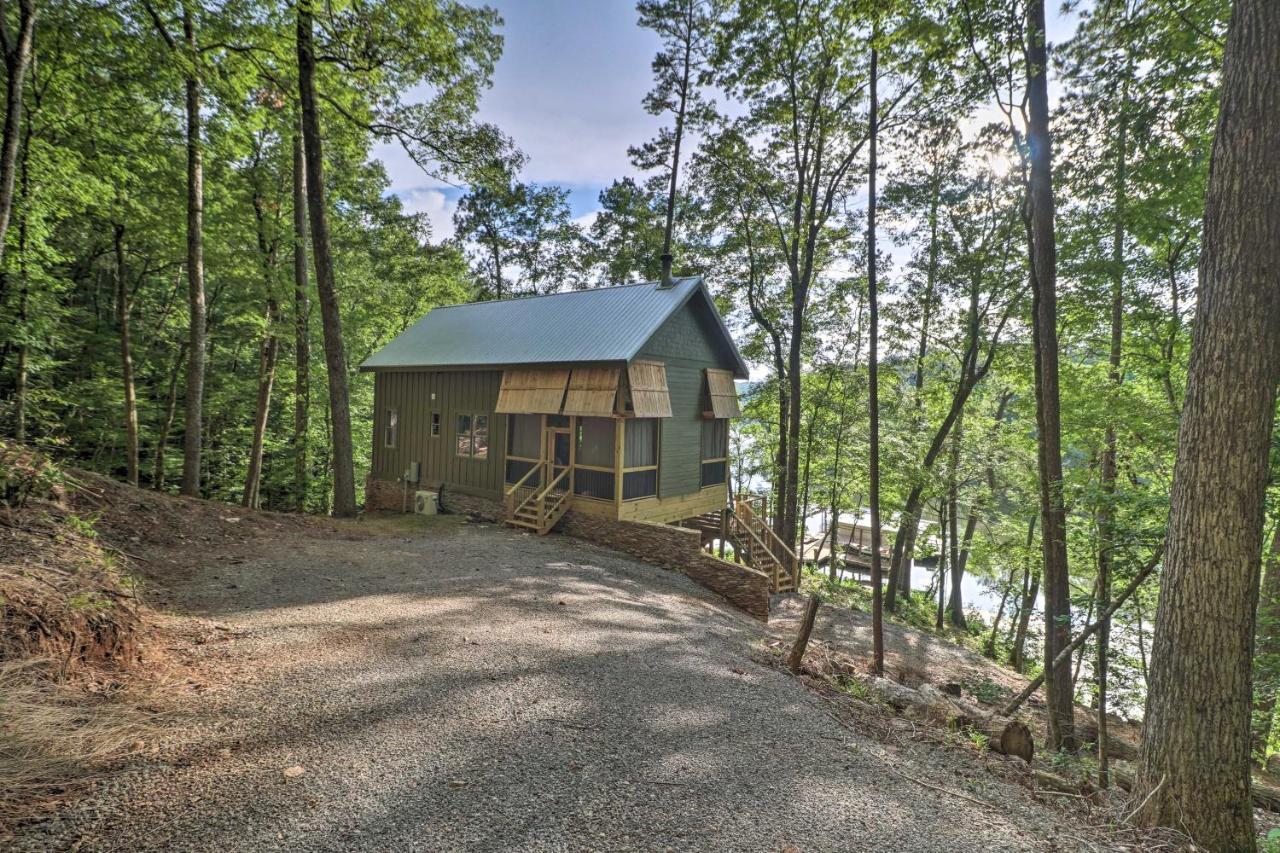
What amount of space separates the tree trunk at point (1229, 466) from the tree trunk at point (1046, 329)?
3134 mm

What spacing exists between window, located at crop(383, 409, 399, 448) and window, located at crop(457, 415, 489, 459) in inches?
102

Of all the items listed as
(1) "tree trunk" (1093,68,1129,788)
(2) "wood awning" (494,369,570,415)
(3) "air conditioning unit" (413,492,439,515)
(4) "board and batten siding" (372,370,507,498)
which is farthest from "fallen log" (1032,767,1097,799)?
(3) "air conditioning unit" (413,492,439,515)

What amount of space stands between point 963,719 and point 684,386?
8.93 meters

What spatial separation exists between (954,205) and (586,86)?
9.57 metres

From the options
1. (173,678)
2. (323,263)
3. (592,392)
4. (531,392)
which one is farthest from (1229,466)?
(323,263)

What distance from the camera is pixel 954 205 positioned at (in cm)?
1366

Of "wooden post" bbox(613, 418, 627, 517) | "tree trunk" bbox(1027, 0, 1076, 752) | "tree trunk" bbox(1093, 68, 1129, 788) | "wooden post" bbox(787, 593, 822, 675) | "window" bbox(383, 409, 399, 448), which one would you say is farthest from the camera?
"window" bbox(383, 409, 399, 448)

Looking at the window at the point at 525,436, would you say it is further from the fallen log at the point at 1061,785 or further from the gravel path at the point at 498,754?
the fallen log at the point at 1061,785

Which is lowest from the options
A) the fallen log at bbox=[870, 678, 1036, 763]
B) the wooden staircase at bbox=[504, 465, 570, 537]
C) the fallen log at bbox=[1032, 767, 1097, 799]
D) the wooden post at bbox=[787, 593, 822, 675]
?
the fallen log at bbox=[870, 678, 1036, 763]

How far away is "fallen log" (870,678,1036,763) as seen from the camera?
469 cm

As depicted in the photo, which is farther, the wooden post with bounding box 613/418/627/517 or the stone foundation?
the wooden post with bounding box 613/418/627/517

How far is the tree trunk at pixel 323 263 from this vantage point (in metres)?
9.70

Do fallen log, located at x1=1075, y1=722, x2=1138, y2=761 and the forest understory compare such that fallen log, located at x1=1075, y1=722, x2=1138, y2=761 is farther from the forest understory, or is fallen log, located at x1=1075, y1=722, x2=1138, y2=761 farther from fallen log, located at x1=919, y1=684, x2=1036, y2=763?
fallen log, located at x1=919, y1=684, x2=1036, y2=763

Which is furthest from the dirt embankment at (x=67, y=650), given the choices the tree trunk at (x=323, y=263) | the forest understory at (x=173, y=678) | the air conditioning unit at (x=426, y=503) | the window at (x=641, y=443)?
the window at (x=641, y=443)
